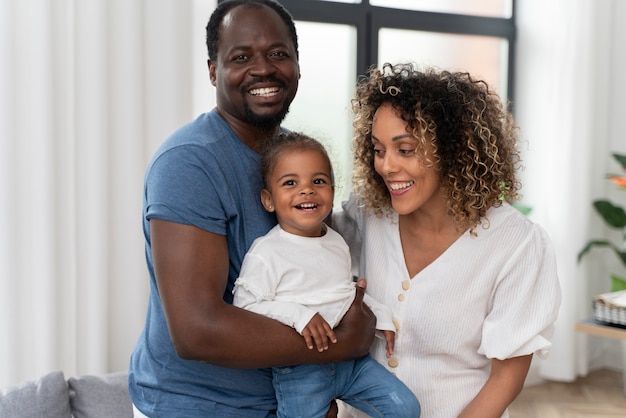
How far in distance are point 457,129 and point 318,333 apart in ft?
1.90

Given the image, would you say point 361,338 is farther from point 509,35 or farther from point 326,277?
point 509,35

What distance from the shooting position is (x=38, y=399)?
2.55 meters

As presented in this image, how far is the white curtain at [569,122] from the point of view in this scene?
4602 millimetres

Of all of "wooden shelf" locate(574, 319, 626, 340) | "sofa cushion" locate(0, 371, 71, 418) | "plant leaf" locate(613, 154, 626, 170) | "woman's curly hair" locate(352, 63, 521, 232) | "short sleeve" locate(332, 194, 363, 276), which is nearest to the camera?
"woman's curly hair" locate(352, 63, 521, 232)

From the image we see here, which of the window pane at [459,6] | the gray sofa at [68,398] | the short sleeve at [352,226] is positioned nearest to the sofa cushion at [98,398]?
the gray sofa at [68,398]

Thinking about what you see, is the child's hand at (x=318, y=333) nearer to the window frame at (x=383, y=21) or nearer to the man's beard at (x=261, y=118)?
the man's beard at (x=261, y=118)

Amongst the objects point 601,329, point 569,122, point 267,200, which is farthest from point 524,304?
point 569,122

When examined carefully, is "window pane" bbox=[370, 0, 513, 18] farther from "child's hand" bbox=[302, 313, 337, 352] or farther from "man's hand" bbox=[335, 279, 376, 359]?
"child's hand" bbox=[302, 313, 337, 352]

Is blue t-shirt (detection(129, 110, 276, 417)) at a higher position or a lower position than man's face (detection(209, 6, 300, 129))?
lower

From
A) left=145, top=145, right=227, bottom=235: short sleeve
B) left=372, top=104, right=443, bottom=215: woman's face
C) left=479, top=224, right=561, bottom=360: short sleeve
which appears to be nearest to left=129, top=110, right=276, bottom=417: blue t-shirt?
left=145, top=145, right=227, bottom=235: short sleeve

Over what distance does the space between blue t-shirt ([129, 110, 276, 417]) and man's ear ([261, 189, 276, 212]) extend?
0.01 metres

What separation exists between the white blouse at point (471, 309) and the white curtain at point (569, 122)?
2.92 m

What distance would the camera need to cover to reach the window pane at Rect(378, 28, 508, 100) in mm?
4414

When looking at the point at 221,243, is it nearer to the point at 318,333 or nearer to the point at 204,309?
the point at 204,309
